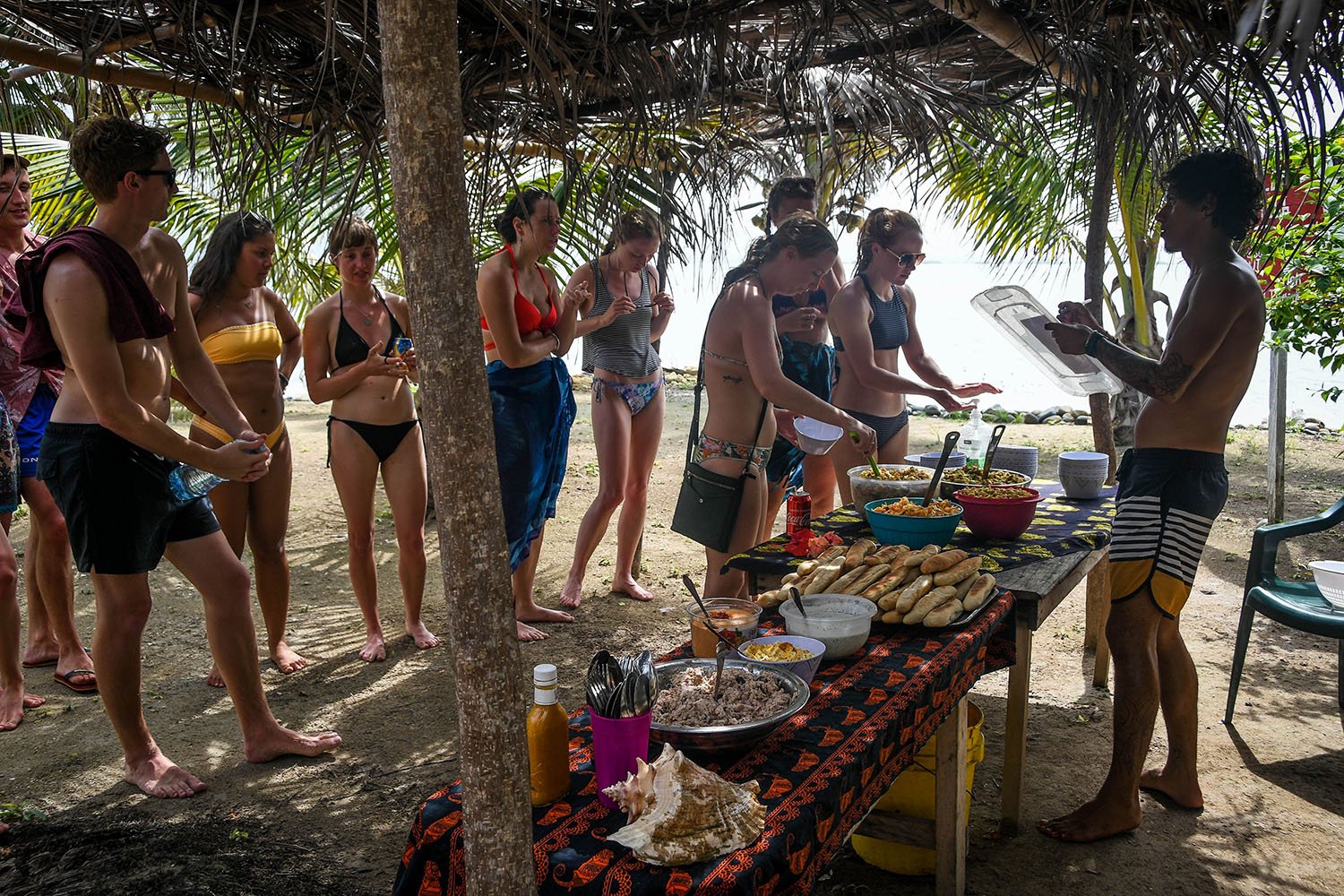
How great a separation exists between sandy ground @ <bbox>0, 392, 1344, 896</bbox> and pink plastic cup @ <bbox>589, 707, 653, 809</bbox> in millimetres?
1323

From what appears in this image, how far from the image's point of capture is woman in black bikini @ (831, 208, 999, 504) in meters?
4.75

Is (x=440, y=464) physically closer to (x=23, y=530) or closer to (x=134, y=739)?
(x=134, y=739)

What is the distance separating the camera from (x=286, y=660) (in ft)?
14.1

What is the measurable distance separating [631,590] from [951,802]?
3.06 metres

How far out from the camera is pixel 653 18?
136 inches

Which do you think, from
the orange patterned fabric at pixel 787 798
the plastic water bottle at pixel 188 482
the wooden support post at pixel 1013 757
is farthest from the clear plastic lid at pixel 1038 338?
the plastic water bottle at pixel 188 482

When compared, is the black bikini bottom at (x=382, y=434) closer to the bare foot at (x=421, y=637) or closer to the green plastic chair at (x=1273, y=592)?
the bare foot at (x=421, y=637)

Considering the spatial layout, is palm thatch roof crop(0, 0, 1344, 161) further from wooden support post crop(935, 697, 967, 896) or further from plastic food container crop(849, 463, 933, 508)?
wooden support post crop(935, 697, 967, 896)

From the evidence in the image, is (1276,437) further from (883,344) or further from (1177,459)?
(1177,459)

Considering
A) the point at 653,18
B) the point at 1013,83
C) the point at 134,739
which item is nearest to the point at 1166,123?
the point at 1013,83

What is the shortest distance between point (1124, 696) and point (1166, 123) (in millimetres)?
2146

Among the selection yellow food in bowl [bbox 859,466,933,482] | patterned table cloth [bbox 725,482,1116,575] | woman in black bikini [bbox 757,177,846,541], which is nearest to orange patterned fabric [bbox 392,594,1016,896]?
patterned table cloth [bbox 725,482,1116,575]

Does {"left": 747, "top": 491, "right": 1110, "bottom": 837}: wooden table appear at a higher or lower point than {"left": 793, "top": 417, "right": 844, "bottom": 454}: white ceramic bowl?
lower

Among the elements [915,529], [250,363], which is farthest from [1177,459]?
[250,363]
